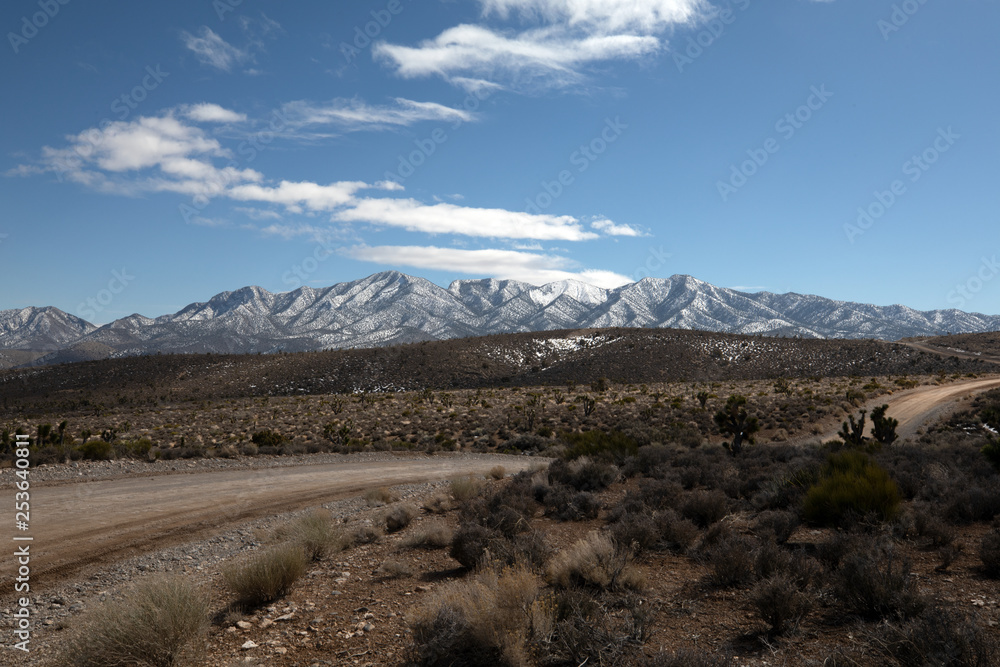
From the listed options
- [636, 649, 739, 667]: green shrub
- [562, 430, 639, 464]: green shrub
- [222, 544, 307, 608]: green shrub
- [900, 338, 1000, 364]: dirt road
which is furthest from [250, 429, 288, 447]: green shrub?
[900, 338, 1000, 364]: dirt road

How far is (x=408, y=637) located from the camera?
629cm

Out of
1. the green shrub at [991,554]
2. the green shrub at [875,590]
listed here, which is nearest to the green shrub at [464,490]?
the green shrub at [875,590]

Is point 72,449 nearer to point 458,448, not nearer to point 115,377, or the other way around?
point 458,448

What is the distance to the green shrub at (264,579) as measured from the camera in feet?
24.4

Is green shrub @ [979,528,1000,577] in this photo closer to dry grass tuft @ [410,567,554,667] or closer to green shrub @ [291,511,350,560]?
dry grass tuft @ [410,567,554,667]

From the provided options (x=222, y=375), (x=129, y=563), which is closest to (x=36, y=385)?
(x=222, y=375)

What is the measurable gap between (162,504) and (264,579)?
373 inches

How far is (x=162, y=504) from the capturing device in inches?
575

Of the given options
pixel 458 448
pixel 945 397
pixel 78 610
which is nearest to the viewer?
pixel 78 610

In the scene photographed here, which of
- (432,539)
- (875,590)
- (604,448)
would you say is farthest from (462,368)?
(875,590)

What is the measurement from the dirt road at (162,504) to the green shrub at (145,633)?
4670 mm

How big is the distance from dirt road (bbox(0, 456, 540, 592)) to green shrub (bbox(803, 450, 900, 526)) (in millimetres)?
12723

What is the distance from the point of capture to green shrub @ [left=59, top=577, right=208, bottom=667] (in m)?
5.22

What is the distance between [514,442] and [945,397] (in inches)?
1255
